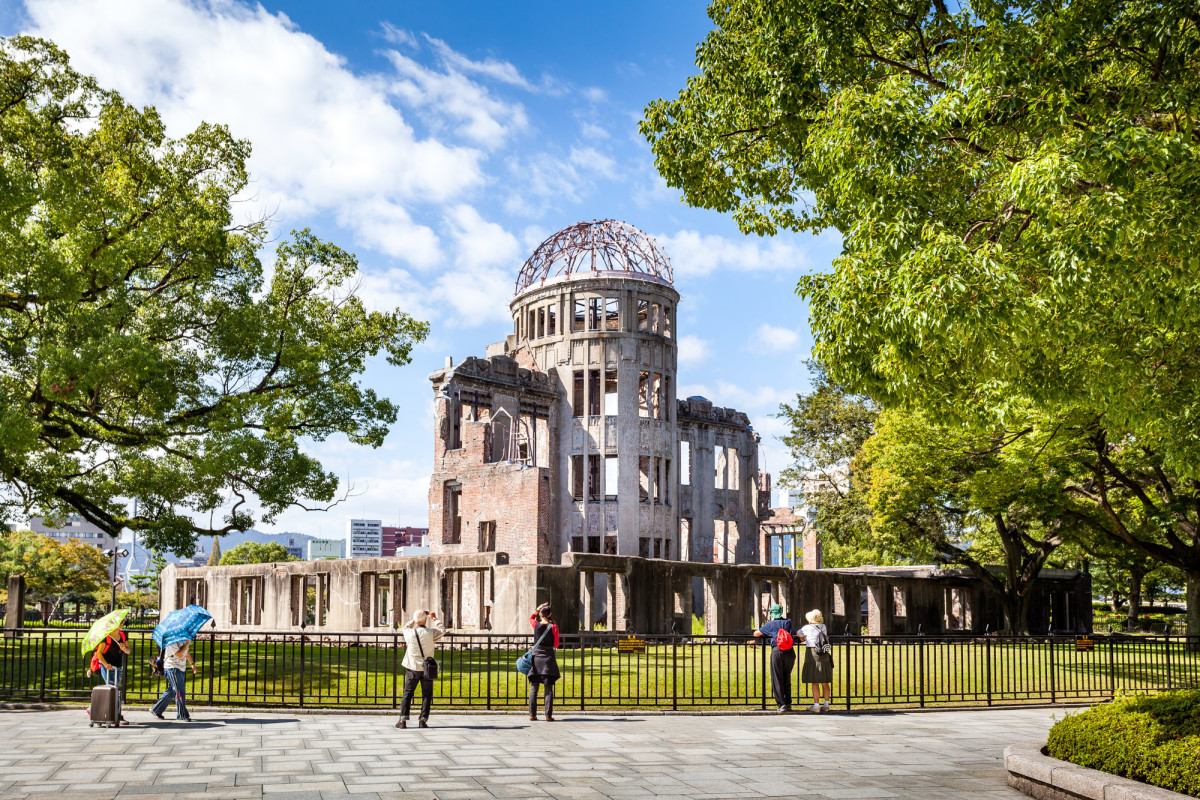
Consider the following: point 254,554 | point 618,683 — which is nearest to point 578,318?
point 618,683

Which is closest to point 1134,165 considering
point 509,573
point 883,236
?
point 883,236

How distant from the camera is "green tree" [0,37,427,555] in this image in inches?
792

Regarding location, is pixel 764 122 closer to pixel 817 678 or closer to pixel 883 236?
pixel 883 236

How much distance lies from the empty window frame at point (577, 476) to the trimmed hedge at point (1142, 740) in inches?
1367

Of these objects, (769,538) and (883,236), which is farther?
(769,538)

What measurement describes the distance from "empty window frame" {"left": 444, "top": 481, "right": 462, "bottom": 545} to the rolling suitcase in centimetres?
2843

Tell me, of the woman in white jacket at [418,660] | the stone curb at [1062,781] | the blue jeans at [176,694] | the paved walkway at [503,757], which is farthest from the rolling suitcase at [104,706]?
the stone curb at [1062,781]

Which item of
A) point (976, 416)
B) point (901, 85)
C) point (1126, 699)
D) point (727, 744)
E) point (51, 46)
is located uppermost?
point (51, 46)

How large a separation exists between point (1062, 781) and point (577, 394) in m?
36.7

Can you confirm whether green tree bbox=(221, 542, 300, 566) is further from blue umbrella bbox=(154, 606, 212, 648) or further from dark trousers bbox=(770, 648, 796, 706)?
dark trousers bbox=(770, 648, 796, 706)

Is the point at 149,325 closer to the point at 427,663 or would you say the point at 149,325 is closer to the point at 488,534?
the point at 427,663

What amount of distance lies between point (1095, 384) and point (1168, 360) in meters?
2.30

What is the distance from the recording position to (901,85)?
1110 centimetres

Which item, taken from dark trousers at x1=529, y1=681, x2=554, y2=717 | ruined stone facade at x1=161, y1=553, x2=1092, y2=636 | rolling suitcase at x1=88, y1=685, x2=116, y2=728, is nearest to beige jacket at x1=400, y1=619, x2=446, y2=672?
dark trousers at x1=529, y1=681, x2=554, y2=717
